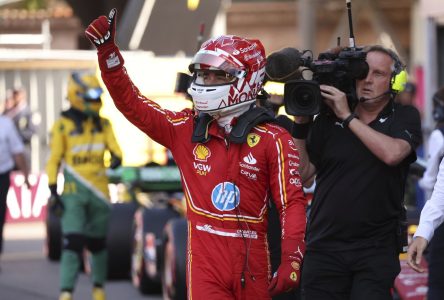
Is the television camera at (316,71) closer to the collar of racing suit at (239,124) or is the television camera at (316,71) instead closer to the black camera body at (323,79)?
the black camera body at (323,79)

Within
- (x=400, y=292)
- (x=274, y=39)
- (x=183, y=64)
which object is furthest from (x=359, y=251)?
(x=274, y=39)

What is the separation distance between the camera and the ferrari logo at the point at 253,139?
6.06 m

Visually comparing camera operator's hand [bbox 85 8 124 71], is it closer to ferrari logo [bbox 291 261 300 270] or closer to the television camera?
the television camera

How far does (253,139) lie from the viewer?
6070mm

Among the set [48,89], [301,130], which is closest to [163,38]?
[301,130]

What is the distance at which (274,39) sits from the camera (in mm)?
30906

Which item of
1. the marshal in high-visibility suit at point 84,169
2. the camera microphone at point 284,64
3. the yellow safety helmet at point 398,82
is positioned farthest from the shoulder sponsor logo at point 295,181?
the marshal in high-visibility suit at point 84,169

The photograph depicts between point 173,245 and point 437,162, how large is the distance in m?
2.44

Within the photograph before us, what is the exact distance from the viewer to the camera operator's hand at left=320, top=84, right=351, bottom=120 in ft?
20.9

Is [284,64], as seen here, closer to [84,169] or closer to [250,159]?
[250,159]

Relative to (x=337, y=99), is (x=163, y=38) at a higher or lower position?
higher

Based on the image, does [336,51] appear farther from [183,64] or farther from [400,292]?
[183,64]

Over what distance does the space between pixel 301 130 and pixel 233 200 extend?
74cm

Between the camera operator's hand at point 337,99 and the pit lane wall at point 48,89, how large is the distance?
10.6 m
